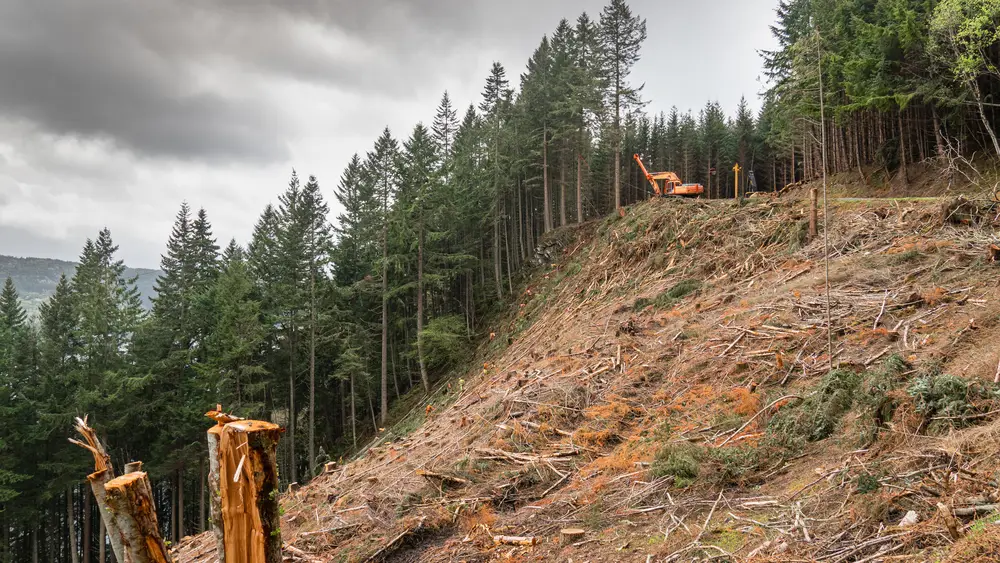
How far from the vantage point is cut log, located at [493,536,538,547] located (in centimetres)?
542

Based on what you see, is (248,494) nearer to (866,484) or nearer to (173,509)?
(866,484)

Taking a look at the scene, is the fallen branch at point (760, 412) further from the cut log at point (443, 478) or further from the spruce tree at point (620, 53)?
the spruce tree at point (620, 53)

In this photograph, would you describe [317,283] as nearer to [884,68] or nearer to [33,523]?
[33,523]

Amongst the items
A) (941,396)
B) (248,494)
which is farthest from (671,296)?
(248,494)

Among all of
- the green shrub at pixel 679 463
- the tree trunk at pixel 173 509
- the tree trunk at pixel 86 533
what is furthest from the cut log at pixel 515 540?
the tree trunk at pixel 86 533

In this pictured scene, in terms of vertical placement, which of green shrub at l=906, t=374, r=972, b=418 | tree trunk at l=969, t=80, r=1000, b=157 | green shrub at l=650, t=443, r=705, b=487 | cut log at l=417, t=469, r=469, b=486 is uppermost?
tree trunk at l=969, t=80, r=1000, b=157

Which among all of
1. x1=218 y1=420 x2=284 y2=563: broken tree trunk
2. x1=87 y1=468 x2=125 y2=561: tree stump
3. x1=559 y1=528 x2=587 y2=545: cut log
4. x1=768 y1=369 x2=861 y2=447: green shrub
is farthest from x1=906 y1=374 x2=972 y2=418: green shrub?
x1=87 y1=468 x2=125 y2=561: tree stump

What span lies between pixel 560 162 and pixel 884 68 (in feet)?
62.6

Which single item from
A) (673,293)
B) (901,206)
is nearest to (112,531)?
(673,293)

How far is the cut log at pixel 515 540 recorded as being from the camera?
17.8ft

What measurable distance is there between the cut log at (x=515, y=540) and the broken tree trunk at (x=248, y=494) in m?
2.60

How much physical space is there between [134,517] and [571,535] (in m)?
4.19

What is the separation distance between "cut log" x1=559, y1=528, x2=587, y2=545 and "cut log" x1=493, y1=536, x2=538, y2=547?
37cm

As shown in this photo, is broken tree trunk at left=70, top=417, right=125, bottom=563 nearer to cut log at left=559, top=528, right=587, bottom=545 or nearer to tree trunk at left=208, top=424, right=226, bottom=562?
tree trunk at left=208, top=424, right=226, bottom=562
